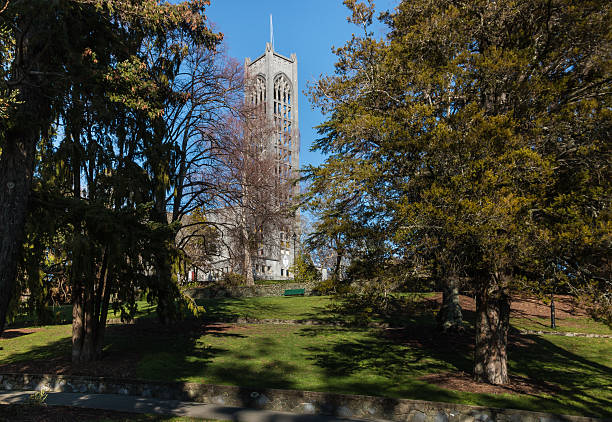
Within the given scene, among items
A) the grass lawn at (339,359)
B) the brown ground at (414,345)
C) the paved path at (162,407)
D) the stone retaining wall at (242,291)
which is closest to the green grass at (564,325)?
the grass lawn at (339,359)

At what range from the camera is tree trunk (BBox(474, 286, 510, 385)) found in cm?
996

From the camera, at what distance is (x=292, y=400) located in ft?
27.7


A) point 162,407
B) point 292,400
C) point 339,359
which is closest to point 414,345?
point 339,359

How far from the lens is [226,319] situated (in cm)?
1931

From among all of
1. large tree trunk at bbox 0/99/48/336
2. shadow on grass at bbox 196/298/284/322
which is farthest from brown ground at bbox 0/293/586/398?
large tree trunk at bbox 0/99/48/336

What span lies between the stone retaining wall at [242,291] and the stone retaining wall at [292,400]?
1849cm

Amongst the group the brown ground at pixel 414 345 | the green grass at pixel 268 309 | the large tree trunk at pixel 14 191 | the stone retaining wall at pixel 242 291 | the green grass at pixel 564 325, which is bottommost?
the green grass at pixel 564 325

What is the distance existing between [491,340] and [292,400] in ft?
16.7

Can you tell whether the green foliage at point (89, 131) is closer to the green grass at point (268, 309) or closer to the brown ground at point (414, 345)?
the brown ground at point (414, 345)

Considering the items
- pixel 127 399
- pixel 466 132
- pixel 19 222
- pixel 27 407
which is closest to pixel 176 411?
pixel 127 399

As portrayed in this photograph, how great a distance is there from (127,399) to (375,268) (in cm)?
643

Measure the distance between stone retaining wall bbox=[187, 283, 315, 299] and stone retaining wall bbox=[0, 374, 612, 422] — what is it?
18.5 m

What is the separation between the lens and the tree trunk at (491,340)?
9.96 metres

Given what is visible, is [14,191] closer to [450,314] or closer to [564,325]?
[450,314]
